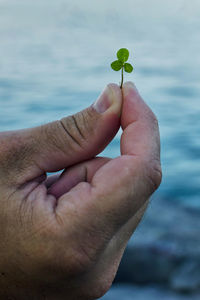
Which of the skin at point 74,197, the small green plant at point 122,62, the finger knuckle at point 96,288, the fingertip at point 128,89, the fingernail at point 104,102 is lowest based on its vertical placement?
the finger knuckle at point 96,288

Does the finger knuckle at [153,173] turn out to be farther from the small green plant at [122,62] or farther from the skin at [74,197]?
the small green plant at [122,62]

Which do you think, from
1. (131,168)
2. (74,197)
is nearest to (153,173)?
(131,168)

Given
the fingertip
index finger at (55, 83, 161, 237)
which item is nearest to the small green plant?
the fingertip

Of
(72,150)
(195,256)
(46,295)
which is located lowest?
(195,256)

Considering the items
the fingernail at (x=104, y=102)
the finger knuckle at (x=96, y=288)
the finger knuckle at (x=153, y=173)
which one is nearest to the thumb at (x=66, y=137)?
the fingernail at (x=104, y=102)

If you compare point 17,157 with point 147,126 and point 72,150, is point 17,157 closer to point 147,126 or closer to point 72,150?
point 72,150

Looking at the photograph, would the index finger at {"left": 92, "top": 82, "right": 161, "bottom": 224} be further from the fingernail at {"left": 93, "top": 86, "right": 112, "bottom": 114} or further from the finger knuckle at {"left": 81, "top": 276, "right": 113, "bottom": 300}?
the finger knuckle at {"left": 81, "top": 276, "right": 113, "bottom": 300}

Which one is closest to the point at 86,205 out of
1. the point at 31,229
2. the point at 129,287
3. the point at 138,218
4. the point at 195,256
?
the point at 31,229
